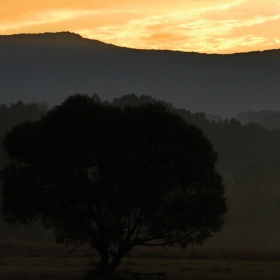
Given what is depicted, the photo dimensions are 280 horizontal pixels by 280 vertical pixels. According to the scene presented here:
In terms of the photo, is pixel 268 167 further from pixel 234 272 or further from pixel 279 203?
pixel 234 272

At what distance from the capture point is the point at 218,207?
59.0 m

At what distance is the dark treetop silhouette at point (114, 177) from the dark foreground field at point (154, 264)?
4.00m

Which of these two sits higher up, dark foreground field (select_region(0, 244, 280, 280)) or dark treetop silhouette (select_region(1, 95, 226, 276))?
dark treetop silhouette (select_region(1, 95, 226, 276))

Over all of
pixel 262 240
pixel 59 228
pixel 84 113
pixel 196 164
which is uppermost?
pixel 84 113

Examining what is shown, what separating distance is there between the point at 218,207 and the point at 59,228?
439 inches

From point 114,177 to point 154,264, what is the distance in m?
23.4

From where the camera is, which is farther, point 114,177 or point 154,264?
point 154,264

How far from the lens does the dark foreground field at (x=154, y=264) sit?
6266cm

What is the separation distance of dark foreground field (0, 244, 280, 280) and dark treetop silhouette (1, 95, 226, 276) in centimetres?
400

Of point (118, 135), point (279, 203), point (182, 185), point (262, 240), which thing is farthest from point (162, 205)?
point (279, 203)

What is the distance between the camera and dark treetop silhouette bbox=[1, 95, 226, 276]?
56.4 m

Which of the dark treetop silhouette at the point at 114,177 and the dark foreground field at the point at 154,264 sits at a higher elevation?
the dark treetop silhouette at the point at 114,177

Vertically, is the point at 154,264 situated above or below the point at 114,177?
below

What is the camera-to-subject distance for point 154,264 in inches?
3054
